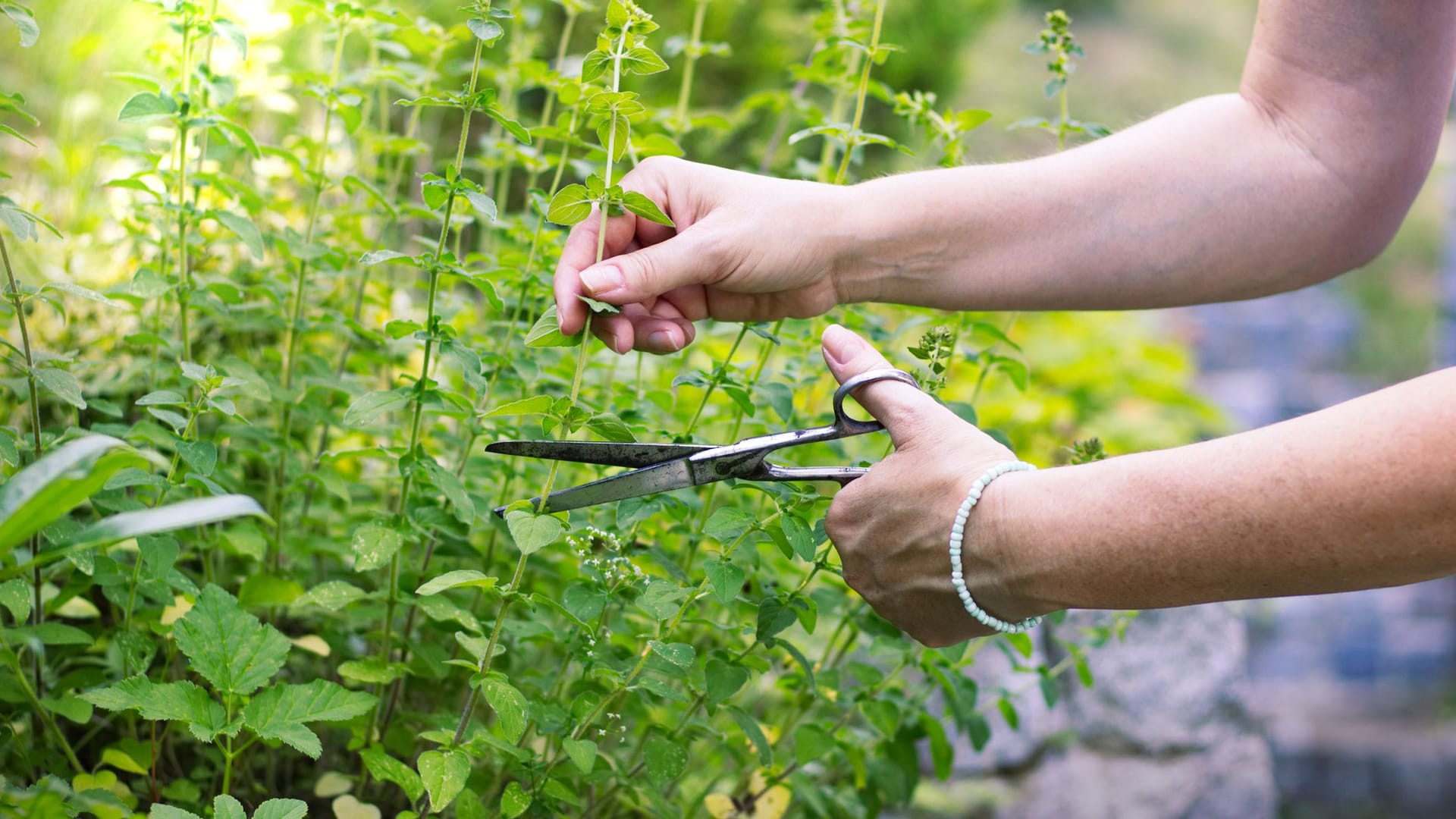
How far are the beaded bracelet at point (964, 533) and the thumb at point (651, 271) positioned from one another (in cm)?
38

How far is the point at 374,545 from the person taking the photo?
46.5 inches

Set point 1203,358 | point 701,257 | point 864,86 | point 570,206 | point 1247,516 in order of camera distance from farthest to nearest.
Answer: point 1203,358 → point 864,86 → point 701,257 → point 570,206 → point 1247,516

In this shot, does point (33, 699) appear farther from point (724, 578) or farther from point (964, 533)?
point (964, 533)

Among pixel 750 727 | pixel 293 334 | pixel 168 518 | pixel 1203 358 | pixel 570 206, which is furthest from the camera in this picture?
pixel 1203 358

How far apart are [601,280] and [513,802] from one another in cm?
54

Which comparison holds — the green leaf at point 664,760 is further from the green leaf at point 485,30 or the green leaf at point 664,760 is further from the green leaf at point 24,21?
the green leaf at point 24,21

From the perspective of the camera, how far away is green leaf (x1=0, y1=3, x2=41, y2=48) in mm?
1097

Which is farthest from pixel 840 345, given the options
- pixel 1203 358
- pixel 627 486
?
pixel 1203 358

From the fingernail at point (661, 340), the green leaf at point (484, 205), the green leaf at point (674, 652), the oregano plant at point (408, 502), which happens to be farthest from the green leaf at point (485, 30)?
the green leaf at point (674, 652)

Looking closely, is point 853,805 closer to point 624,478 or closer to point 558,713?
point 558,713

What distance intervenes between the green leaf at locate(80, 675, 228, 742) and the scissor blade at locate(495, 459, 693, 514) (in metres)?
0.35

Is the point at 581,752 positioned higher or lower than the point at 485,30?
lower

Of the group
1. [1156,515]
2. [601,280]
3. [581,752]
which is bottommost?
[581,752]

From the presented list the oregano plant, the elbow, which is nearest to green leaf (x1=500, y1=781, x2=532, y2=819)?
the oregano plant
